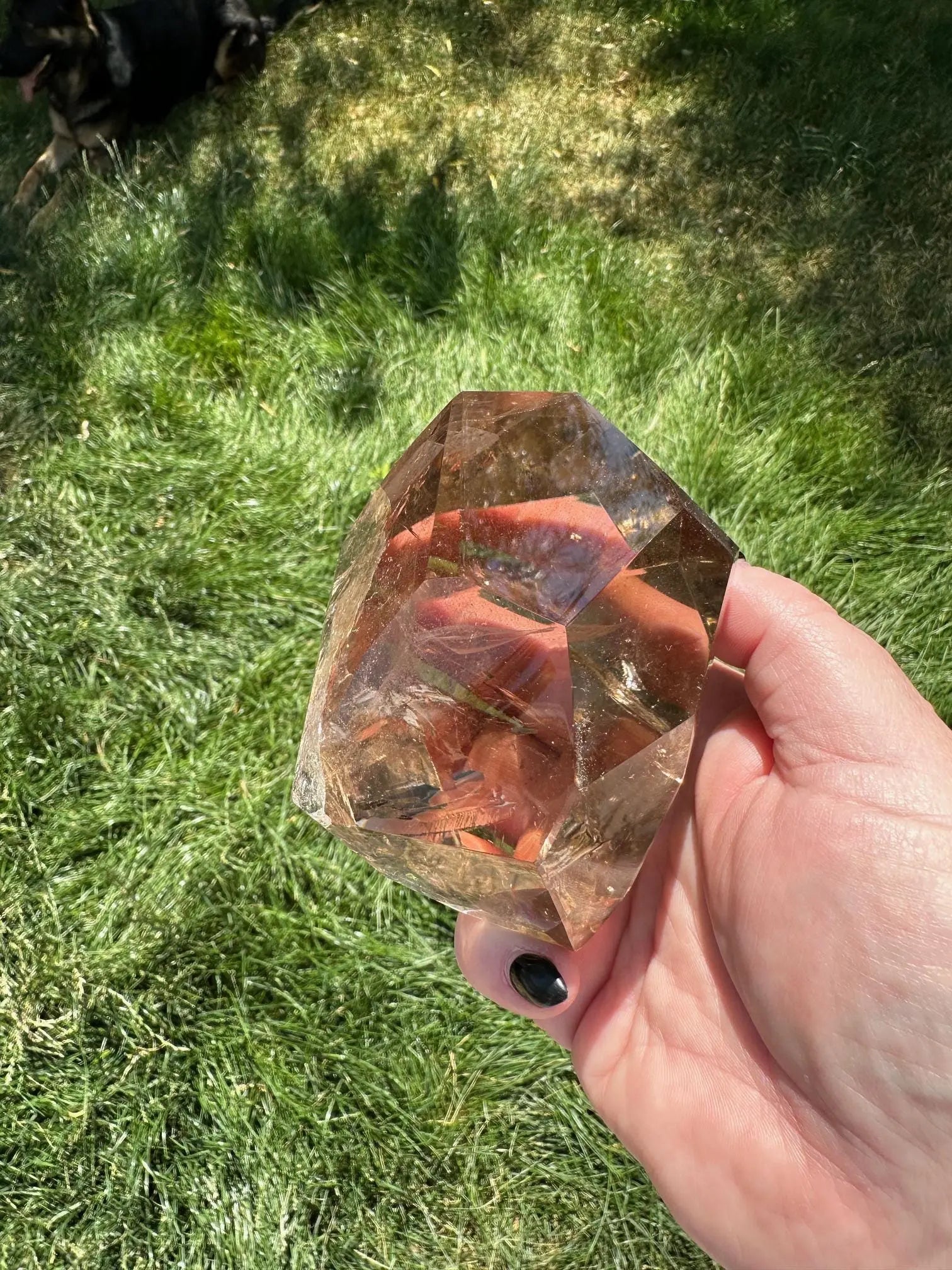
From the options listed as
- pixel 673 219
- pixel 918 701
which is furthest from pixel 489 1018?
pixel 673 219

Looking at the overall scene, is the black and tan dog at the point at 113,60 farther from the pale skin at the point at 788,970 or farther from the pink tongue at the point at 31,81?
the pale skin at the point at 788,970

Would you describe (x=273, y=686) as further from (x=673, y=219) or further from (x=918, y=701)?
(x=673, y=219)

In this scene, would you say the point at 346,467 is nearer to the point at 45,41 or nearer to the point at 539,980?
the point at 539,980

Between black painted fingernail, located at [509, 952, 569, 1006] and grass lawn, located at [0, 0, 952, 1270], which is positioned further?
grass lawn, located at [0, 0, 952, 1270]

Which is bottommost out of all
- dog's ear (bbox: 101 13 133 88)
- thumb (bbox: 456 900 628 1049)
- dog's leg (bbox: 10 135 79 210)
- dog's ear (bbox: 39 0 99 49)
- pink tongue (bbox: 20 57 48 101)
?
thumb (bbox: 456 900 628 1049)

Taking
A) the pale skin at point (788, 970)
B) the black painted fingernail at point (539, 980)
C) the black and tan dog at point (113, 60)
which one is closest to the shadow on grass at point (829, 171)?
the pale skin at point (788, 970)

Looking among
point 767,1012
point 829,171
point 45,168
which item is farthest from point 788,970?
point 45,168

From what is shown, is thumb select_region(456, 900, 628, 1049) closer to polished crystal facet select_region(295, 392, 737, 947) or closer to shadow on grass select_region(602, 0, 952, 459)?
polished crystal facet select_region(295, 392, 737, 947)

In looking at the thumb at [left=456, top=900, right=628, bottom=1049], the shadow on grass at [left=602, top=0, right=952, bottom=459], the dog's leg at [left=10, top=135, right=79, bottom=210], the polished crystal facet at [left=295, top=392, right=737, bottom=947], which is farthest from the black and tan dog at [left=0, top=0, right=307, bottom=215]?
the thumb at [left=456, top=900, right=628, bottom=1049]
